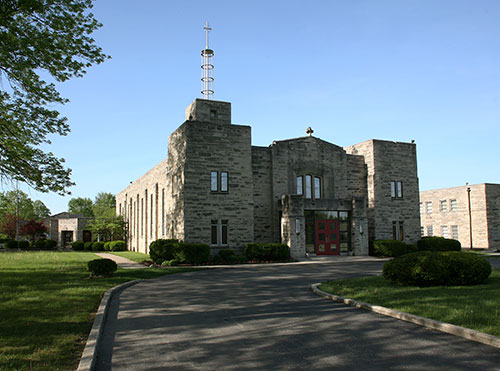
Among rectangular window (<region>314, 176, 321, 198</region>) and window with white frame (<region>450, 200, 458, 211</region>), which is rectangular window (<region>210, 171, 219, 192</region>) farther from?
window with white frame (<region>450, 200, 458, 211</region>)

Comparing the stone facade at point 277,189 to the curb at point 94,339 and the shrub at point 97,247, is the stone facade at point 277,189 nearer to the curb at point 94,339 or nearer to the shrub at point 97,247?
the shrub at point 97,247

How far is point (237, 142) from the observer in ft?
88.9

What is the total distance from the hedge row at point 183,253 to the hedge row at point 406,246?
41.3ft

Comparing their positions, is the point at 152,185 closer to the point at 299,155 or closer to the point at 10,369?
the point at 299,155

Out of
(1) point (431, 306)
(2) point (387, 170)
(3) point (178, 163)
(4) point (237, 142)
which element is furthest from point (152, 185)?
(1) point (431, 306)

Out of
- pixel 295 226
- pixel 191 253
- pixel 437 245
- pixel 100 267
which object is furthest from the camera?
pixel 437 245

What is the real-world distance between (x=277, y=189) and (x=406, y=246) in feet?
33.7

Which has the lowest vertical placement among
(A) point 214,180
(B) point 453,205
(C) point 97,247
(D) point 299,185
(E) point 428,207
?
(C) point 97,247

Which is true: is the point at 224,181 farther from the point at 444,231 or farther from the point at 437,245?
the point at 444,231

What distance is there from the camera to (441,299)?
31.6 ft

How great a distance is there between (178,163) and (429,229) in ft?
114

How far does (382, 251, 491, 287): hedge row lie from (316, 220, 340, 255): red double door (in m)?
15.6

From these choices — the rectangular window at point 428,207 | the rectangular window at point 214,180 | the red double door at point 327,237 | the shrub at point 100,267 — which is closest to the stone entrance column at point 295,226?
the red double door at point 327,237

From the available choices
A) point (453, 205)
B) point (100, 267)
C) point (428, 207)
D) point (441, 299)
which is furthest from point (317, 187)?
point (428, 207)
